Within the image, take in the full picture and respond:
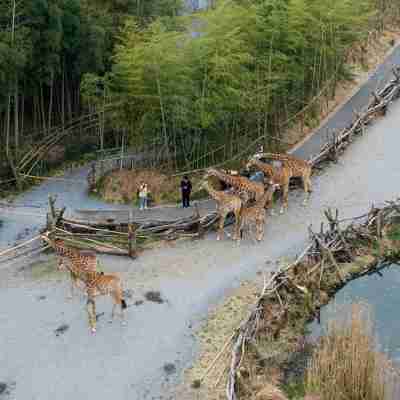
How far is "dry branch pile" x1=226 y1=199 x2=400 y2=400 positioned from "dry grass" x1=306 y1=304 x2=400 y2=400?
1.41m

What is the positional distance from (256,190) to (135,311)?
14.7 ft

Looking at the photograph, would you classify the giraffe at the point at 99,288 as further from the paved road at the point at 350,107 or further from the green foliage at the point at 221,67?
the paved road at the point at 350,107

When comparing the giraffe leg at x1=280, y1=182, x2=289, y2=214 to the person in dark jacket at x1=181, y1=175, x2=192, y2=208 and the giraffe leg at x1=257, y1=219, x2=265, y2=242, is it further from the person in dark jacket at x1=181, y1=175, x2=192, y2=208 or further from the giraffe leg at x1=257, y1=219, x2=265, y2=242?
the person in dark jacket at x1=181, y1=175, x2=192, y2=208

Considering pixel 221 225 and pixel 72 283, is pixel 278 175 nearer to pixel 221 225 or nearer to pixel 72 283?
pixel 221 225

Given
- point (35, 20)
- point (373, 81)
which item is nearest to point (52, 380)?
point (35, 20)

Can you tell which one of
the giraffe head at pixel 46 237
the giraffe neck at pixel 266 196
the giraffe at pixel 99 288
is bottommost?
the giraffe at pixel 99 288

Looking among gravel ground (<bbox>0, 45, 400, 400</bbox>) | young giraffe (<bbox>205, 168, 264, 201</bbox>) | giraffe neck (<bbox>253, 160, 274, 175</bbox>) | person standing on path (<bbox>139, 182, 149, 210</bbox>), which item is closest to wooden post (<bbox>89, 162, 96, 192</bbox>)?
gravel ground (<bbox>0, 45, 400, 400</bbox>)

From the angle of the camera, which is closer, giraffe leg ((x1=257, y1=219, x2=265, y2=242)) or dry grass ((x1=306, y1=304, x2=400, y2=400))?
dry grass ((x1=306, y1=304, x2=400, y2=400))

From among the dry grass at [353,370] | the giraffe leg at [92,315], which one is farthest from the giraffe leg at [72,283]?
the dry grass at [353,370]

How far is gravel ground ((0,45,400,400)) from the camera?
35.4 feet

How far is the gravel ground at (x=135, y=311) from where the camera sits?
35.4ft

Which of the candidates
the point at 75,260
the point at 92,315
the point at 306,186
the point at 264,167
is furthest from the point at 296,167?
the point at 92,315

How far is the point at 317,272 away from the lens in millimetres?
13414

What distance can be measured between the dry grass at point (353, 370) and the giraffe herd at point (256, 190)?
204 inches
